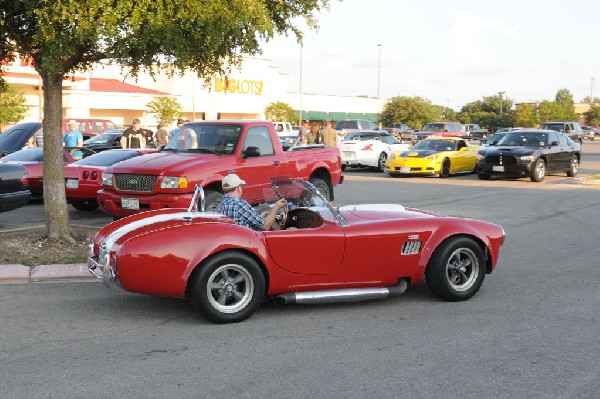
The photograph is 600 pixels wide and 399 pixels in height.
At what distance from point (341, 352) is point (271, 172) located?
7.14 metres

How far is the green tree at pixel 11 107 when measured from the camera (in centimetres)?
4069

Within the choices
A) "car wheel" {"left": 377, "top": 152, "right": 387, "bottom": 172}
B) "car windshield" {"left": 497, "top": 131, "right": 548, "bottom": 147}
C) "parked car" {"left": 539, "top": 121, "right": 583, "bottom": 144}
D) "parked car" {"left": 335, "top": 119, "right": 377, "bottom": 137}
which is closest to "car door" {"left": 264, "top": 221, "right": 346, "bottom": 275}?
"car windshield" {"left": 497, "top": 131, "right": 548, "bottom": 147}

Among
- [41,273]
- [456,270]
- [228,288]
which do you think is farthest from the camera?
[41,273]

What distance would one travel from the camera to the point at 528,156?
73.7 ft

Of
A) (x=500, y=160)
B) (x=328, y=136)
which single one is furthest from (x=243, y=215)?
(x=500, y=160)

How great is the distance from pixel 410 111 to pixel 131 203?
239ft

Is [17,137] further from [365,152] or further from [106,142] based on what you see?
[365,152]

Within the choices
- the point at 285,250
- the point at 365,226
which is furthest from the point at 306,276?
the point at 365,226

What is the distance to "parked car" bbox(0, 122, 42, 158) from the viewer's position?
1825 centimetres

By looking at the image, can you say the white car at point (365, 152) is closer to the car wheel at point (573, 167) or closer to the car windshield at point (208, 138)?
the car wheel at point (573, 167)

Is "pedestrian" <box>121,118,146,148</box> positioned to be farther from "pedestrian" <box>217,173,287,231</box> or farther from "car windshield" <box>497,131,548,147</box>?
"pedestrian" <box>217,173,287,231</box>

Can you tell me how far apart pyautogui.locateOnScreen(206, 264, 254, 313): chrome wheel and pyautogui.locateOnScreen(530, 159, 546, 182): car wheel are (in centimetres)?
1787

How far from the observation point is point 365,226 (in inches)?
266

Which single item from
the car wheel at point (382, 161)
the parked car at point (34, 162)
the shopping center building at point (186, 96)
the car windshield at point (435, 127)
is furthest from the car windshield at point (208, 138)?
the car windshield at point (435, 127)
